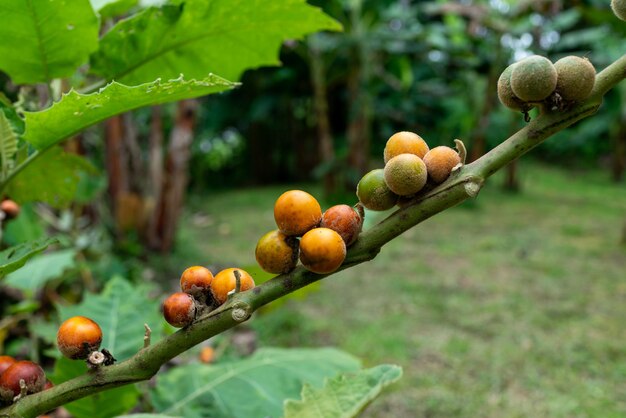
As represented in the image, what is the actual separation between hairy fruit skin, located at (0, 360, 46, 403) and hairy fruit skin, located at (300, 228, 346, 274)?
0.89 feet

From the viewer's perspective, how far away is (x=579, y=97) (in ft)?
1.38

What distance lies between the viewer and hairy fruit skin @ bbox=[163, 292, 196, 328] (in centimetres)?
43

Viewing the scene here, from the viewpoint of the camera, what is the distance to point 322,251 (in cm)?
41

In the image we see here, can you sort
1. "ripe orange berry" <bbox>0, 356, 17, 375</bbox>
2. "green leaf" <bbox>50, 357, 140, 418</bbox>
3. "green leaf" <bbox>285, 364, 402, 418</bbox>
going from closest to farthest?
1. "ripe orange berry" <bbox>0, 356, 17, 375</bbox>
2. "green leaf" <bbox>285, 364, 402, 418</bbox>
3. "green leaf" <bbox>50, 357, 140, 418</bbox>

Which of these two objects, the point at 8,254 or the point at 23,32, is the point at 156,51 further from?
the point at 8,254

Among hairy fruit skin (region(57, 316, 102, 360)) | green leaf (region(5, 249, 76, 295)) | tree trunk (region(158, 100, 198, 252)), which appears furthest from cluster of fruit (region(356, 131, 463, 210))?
Result: tree trunk (region(158, 100, 198, 252))

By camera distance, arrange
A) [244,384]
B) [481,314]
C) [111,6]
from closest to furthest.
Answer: [111,6], [244,384], [481,314]

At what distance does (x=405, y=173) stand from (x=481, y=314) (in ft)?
9.53

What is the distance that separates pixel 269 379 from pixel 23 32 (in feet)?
2.16

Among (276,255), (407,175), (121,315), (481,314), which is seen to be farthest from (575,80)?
(481,314)

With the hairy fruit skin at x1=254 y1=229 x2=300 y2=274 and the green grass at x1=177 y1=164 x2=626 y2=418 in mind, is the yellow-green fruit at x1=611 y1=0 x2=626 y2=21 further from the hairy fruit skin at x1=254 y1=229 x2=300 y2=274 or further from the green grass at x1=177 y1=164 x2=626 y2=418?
the green grass at x1=177 y1=164 x2=626 y2=418

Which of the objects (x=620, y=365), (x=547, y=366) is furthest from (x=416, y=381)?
(x=620, y=365)

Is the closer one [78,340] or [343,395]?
[78,340]

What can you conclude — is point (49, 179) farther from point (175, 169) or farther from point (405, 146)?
point (175, 169)
